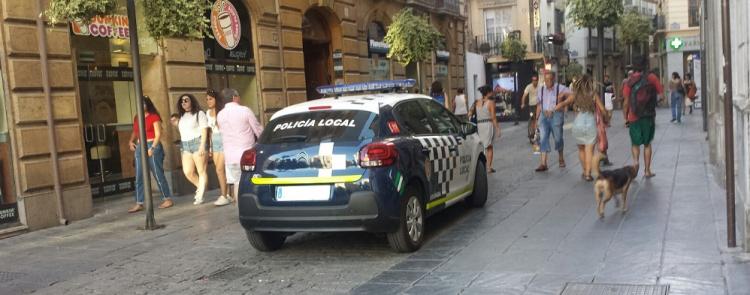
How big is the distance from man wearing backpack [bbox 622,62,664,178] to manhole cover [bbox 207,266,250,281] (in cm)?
644

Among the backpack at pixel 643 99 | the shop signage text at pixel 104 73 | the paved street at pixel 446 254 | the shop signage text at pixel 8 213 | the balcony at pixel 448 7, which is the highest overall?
the balcony at pixel 448 7

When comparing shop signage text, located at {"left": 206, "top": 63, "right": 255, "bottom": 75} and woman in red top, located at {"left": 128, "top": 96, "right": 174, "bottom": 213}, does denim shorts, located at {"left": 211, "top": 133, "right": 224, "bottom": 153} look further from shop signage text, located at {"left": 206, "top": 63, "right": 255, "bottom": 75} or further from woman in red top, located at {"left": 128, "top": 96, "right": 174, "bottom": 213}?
shop signage text, located at {"left": 206, "top": 63, "right": 255, "bottom": 75}

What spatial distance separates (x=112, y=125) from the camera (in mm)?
11836

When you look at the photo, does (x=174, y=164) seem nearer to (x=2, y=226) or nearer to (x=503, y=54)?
(x=2, y=226)

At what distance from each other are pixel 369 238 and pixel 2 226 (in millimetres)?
4915

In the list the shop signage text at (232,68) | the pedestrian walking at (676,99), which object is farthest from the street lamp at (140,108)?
the pedestrian walking at (676,99)

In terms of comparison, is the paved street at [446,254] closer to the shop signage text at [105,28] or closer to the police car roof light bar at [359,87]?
the police car roof light bar at [359,87]

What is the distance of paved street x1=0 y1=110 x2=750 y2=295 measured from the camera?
17.8ft

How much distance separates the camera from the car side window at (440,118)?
7.87 m

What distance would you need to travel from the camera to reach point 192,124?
10.3 meters

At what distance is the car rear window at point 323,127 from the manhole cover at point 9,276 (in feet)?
8.84

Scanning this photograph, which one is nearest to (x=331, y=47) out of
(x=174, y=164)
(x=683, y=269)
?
(x=174, y=164)

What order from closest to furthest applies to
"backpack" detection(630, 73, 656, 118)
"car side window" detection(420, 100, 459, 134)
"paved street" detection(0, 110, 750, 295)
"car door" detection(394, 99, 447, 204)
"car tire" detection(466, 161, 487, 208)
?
"paved street" detection(0, 110, 750, 295) < "car door" detection(394, 99, 447, 204) < "car side window" detection(420, 100, 459, 134) < "car tire" detection(466, 161, 487, 208) < "backpack" detection(630, 73, 656, 118)

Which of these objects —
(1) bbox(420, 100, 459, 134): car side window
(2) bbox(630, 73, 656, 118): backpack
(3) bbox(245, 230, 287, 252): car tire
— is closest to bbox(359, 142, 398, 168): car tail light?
(3) bbox(245, 230, 287, 252): car tire
